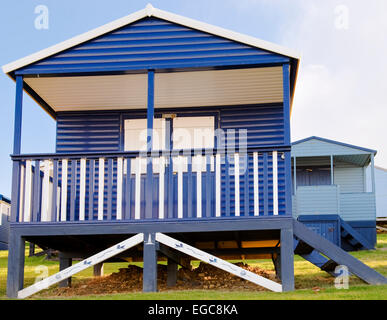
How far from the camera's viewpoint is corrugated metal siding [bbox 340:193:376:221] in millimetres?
24016

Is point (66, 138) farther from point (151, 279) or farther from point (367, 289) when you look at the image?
point (367, 289)

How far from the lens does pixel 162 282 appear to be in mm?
12297

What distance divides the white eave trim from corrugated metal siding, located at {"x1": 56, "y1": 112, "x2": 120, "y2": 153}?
2562 mm

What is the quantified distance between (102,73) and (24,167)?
2153 millimetres

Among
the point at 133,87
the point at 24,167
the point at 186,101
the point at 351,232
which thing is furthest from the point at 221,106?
the point at 351,232

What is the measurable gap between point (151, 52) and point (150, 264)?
3.70 metres

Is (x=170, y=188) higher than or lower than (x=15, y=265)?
higher

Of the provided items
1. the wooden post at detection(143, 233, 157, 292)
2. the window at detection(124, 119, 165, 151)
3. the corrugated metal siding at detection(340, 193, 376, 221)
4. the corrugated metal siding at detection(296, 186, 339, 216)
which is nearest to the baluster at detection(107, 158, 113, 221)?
the wooden post at detection(143, 233, 157, 292)

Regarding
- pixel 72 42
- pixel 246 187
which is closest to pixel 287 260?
pixel 246 187

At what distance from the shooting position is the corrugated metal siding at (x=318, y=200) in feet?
76.5

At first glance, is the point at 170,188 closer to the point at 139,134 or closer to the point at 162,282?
the point at 162,282

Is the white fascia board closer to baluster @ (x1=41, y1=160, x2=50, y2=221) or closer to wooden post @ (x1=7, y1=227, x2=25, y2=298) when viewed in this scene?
baluster @ (x1=41, y1=160, x2=50, y2=221)

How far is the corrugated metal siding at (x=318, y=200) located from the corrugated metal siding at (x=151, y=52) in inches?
519
